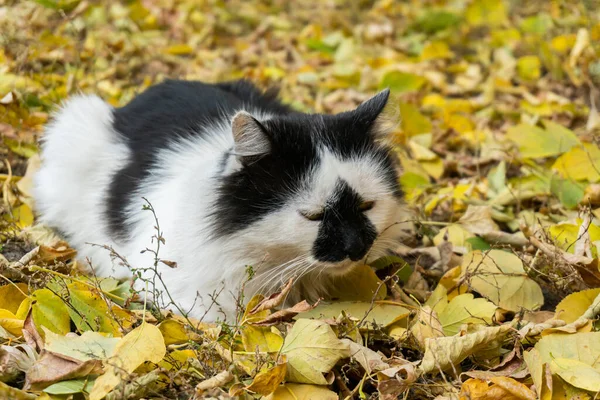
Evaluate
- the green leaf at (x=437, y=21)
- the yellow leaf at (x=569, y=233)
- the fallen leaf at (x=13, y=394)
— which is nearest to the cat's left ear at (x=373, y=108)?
the yellow leaf at (x=569, y=233)

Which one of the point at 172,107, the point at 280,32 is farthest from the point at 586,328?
the point at 280,32

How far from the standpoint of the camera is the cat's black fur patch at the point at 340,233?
2.30 meters

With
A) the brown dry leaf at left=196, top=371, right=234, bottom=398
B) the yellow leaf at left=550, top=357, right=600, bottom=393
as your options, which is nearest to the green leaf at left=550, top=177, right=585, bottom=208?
the yellow leaf at left=550, top=357, right=600, bottom=393

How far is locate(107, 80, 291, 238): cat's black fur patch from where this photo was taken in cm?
288

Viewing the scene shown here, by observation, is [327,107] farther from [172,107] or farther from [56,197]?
[56,197]

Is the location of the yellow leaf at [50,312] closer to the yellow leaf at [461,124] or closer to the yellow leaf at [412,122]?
the yellow leaf at [412,122]

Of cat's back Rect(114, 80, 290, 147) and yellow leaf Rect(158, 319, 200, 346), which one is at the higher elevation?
cat's back Rect(114, 80, 290, 147)

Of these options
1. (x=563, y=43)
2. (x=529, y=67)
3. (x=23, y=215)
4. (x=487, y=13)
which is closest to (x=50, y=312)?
(x=23, y=215)

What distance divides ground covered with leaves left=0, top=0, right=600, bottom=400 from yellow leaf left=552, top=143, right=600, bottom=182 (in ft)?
0.03

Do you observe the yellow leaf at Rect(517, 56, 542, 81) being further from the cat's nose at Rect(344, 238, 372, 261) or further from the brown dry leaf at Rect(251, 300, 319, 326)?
the brown dry leaf at Rect(251, 300, 319, 326)

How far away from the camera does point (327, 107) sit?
4816mm

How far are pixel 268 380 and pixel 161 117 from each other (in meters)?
1.48

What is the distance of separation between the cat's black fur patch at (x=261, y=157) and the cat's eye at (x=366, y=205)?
55 millimetres

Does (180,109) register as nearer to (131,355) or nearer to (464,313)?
(131,355)
